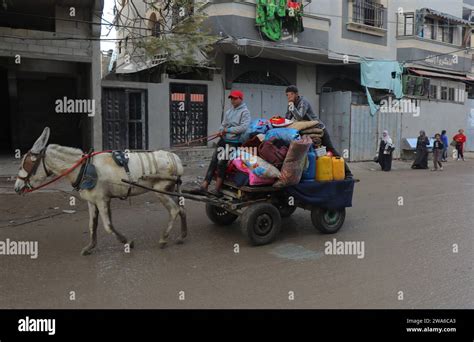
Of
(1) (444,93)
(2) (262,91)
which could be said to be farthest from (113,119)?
(1) (444,93)

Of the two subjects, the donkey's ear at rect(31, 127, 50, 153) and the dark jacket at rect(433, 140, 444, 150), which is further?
the dark jacket at rect(433, 140, 444, 150)

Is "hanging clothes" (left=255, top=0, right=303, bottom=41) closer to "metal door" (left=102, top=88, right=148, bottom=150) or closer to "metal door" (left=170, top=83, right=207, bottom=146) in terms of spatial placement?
"metal door" (left=170, top=83, right=207, bottom=146)

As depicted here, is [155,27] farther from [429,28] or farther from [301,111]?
[429,28]

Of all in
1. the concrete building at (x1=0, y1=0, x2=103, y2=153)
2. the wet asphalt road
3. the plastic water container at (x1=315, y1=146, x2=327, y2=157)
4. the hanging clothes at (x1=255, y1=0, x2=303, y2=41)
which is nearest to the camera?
the wet asphalt road

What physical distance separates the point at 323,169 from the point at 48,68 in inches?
486

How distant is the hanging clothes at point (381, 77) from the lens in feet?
64.2

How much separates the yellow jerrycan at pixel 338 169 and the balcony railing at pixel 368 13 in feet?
48.4

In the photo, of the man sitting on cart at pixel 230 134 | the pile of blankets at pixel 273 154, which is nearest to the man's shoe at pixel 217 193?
the man sitting on cart at pixel 230 134

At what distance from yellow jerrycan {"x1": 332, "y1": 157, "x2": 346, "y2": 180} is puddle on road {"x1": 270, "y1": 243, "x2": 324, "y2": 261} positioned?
4.11 feet

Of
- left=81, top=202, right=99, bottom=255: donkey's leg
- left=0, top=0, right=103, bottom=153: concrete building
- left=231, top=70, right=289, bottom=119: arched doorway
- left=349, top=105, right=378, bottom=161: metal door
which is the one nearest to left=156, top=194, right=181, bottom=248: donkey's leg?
left=81, top=202, right=99, bottom=255: donkey's leg

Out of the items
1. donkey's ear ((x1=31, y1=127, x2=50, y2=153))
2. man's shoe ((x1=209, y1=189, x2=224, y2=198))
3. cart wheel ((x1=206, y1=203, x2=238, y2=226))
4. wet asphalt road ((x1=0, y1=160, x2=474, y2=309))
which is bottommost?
wet asphalt road ((x1=0, y1=160, x2=474, y2=309))

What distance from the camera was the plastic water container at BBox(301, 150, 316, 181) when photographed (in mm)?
6562

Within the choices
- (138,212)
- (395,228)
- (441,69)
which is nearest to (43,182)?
(138,212)

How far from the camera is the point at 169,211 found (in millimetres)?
6262
